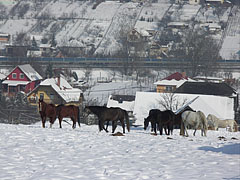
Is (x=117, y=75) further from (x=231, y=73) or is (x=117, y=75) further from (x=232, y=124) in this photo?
(x=232, y=124)

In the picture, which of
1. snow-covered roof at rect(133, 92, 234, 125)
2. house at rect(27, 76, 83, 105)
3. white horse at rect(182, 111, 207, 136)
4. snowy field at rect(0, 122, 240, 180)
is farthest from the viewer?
house at rect(27, 76, 83, 105)

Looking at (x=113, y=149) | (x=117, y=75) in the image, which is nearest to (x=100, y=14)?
(x=117, y=75)

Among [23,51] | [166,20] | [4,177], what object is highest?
[166,20]

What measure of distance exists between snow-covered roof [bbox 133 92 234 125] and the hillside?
53.1 meters

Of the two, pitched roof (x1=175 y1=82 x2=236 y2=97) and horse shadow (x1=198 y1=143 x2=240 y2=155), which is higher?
Result: pitched roof (x1=175 y1=82 x2=236 y2=97)

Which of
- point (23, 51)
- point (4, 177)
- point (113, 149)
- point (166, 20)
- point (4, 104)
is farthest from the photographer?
point (166, 20)

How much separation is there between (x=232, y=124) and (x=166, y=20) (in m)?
91.3

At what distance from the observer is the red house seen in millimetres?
56844

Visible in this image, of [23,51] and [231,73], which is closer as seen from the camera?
[231,73]

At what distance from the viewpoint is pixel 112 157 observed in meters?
11.1

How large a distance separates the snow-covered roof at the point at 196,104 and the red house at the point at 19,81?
21606 mm

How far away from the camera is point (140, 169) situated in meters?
10.0

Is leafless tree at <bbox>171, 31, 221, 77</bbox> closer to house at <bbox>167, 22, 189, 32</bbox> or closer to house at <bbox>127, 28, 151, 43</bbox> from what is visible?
house at <bbox>167, 22, 189, 32</bbox>

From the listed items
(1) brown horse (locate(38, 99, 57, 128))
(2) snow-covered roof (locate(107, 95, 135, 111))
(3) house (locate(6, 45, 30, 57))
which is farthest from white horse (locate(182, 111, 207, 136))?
(3) house (locate(6, 45, 30, 57))
